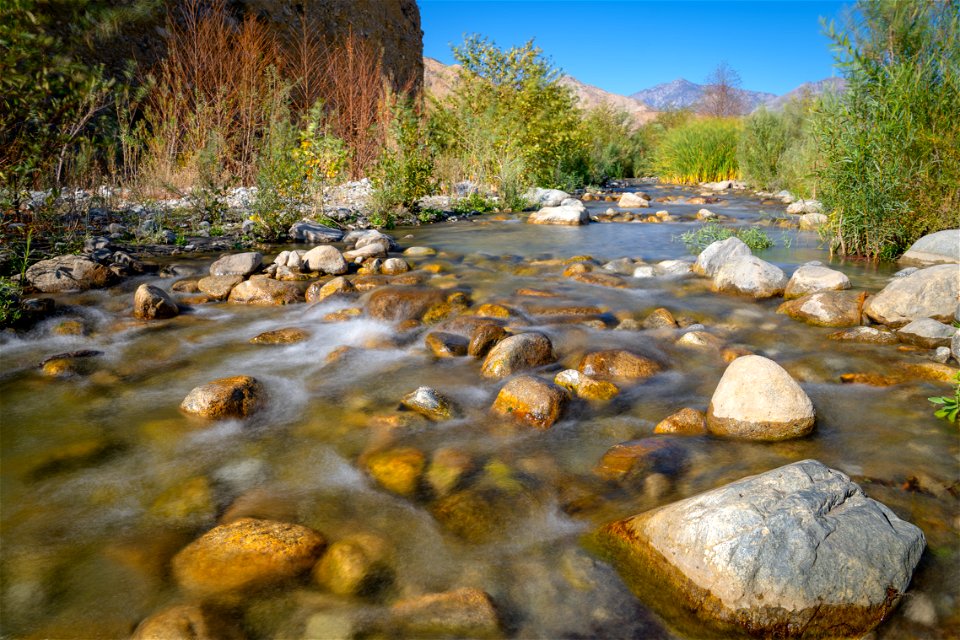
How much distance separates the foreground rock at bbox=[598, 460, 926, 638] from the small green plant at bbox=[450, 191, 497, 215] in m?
10.5

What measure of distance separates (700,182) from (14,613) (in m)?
21.8

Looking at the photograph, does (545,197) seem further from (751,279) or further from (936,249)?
(751,279)

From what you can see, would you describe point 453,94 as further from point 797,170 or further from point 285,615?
point 285,615

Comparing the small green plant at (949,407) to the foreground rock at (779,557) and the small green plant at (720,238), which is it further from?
the small green plant at (720,238)

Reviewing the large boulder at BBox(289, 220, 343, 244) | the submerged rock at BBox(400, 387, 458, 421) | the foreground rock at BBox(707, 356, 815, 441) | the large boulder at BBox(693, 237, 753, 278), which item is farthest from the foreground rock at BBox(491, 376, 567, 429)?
the large boulder at BBox(289, 220, 343, 244)

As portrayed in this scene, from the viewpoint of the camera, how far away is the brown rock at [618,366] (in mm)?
3787

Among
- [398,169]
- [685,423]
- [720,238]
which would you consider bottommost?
[685,423]

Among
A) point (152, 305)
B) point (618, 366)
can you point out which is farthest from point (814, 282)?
point (152, 305)

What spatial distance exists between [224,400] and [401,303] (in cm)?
206

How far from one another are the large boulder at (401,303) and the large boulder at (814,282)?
3259mm

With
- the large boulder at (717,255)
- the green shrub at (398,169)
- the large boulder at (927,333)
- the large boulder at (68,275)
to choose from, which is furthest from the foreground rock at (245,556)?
the green shrub at (398,169)

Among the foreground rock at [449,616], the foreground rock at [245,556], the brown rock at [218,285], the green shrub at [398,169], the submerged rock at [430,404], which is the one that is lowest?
the foreground rock at [449,616]

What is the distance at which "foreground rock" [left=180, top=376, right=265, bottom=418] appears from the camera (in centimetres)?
328

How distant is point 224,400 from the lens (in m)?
3.32
